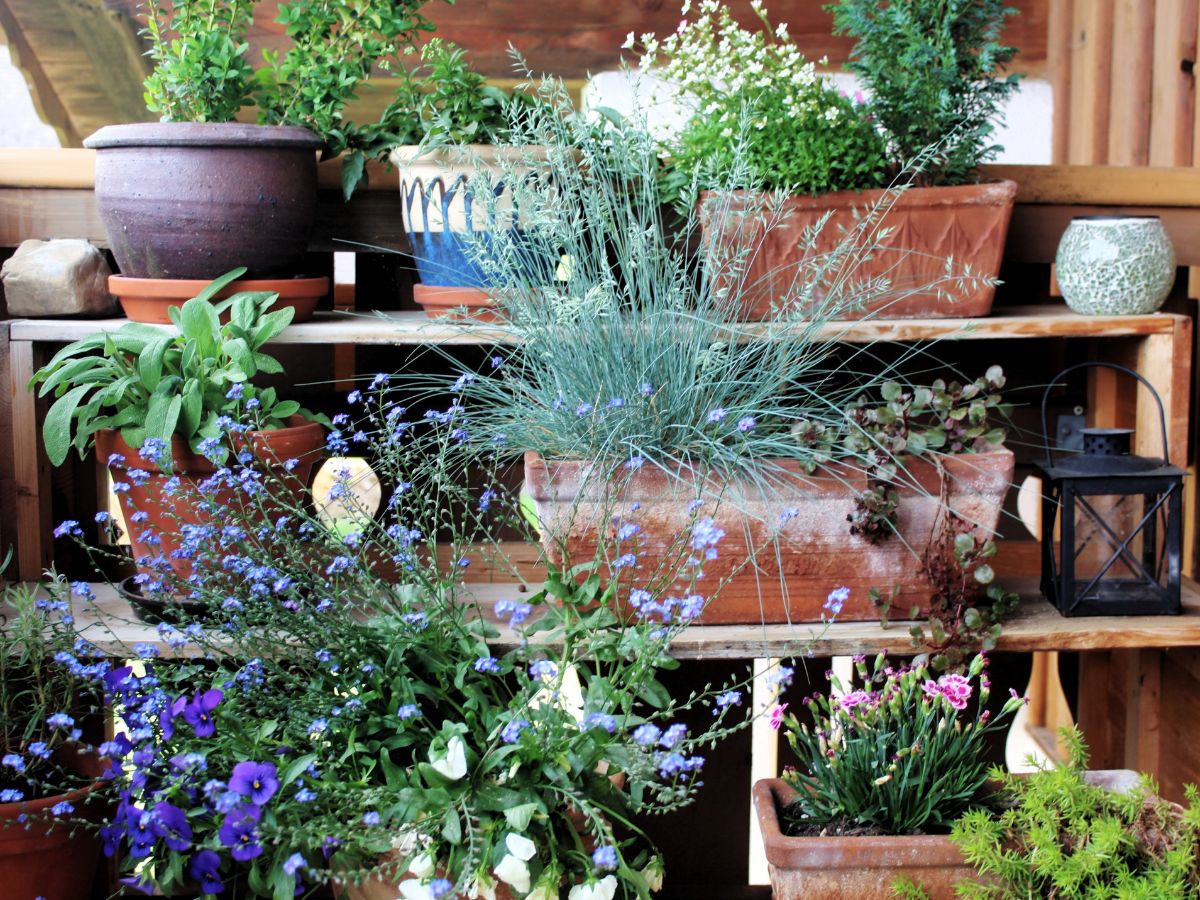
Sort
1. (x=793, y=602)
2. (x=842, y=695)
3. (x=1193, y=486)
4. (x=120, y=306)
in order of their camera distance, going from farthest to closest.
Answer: (x=1193, y=486), (x=120, y=306), (x=793, y=602), (x=842, y=695)

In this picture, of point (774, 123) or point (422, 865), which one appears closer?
point (422, 865)

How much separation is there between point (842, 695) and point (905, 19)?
1027mm

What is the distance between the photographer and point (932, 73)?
73.4 inches

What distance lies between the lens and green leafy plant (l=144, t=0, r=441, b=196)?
1845mm

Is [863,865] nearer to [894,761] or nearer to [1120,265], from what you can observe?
[894,761]

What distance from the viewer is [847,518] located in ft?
5.55

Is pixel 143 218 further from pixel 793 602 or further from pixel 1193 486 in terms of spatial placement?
pixel 1193 486

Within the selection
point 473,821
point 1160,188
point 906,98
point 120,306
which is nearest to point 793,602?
point 473,821

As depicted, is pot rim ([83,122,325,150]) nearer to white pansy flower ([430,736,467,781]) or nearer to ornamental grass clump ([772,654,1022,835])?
white pansy flower ([430,736,467,781])

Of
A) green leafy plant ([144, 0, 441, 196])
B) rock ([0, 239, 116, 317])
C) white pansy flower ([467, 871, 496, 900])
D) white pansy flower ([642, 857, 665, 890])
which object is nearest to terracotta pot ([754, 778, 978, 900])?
white pansy flower ([642, 857, 665, 890])

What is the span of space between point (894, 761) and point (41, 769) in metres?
1.16

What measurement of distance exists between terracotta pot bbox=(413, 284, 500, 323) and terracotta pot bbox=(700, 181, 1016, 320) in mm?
362

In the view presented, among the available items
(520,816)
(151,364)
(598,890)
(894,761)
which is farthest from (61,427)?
(894,761)

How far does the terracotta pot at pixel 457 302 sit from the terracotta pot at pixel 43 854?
2.73 ft
